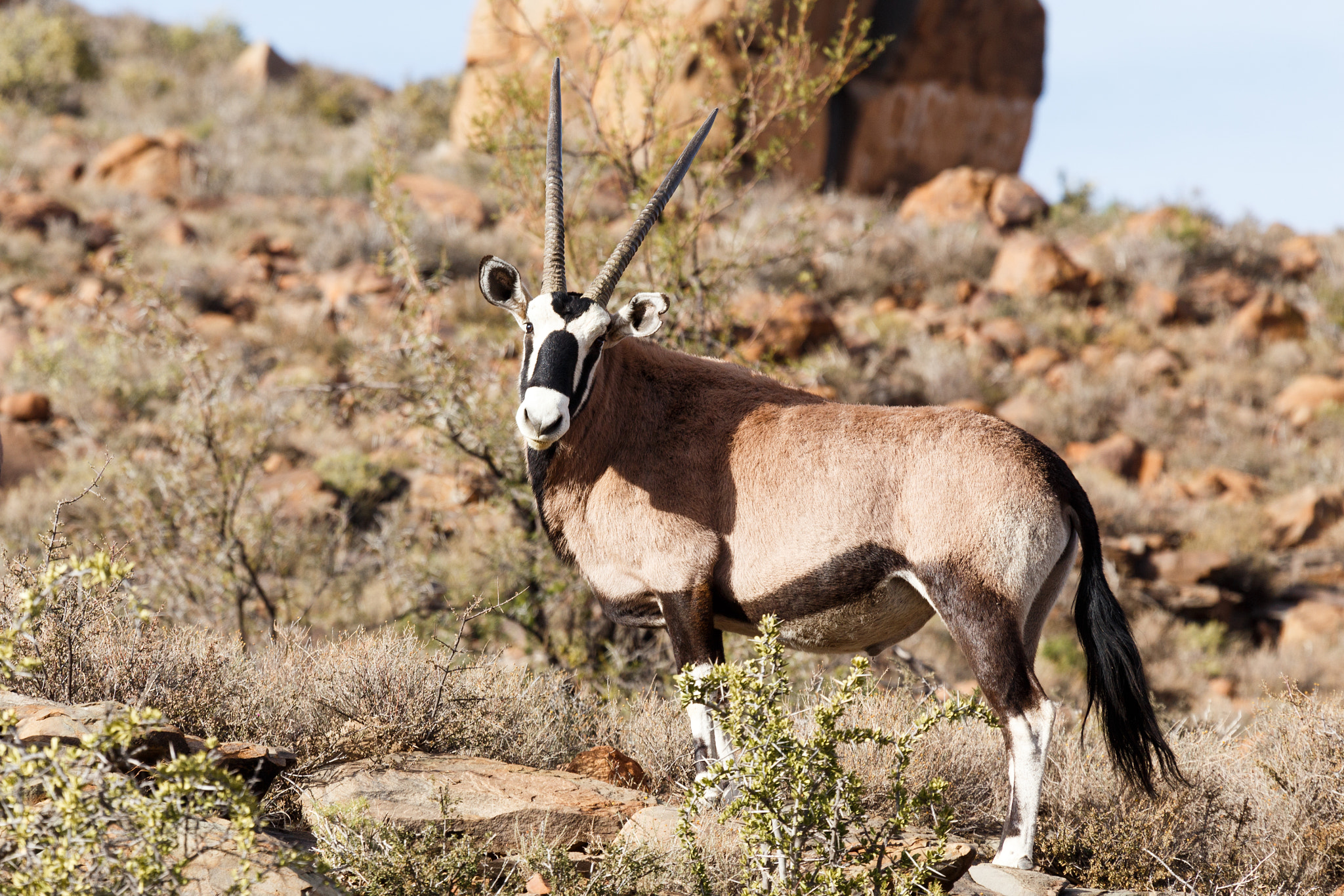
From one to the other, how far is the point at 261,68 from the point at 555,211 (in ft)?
88.7

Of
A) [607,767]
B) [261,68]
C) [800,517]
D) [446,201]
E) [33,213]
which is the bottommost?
[607,767]

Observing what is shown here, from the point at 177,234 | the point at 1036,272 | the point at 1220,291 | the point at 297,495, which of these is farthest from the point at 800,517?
the point at 1220,291

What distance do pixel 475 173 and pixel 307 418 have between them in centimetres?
982

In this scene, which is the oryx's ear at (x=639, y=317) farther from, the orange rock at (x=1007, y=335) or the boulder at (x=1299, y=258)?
the boulder at (x=1299, y=258)

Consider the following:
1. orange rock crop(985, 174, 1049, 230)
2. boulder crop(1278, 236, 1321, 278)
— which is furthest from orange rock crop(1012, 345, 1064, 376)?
boulder crop(1278, 236, 1321, 278)

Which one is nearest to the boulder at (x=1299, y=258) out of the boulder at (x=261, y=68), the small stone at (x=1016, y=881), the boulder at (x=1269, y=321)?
the boulder at (x=1269, y=321)

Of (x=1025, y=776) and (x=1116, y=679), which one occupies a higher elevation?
(x=1116, y=679)

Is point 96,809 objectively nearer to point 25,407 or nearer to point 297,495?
point 297,495

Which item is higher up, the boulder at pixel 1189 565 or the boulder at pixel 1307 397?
the boulder at pixel 1307 397

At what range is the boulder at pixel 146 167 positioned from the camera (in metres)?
18.3

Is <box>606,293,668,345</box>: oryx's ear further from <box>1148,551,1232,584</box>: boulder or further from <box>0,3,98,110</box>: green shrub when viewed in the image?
<box>0,3,98,110</box>: green shrub

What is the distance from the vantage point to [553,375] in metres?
4.21

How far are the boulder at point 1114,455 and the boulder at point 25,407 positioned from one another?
12098mm

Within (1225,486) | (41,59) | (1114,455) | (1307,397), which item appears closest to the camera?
(1225,486)
